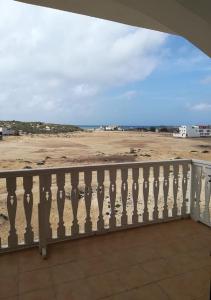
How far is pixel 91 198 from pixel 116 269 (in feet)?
2.81

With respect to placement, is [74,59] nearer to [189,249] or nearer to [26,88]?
[189,249]

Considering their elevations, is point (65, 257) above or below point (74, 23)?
below

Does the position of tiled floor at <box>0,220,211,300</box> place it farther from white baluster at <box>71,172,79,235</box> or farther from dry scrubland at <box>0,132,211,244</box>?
dry scrubland at <box>0,132,211,244</box>

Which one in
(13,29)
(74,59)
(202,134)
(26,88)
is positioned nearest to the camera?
(13,29)

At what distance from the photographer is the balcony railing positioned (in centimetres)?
258

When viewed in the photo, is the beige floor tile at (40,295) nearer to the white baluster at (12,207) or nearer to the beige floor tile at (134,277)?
the beige floor tile at (134,277)

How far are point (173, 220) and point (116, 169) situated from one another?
1.11 meters

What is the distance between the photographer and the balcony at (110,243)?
6.52 ft

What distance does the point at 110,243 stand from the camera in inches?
107

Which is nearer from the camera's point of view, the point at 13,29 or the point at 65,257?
the point at 65,257

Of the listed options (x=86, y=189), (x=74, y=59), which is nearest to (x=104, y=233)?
(x=86, y=189)

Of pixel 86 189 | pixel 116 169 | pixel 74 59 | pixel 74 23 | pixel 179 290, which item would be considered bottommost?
pixel 179 290

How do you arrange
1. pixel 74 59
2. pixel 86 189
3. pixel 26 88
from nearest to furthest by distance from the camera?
1. pixel 86 189
2. pixel 74 59
3. pixel 26 88

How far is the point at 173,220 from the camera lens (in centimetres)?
333
